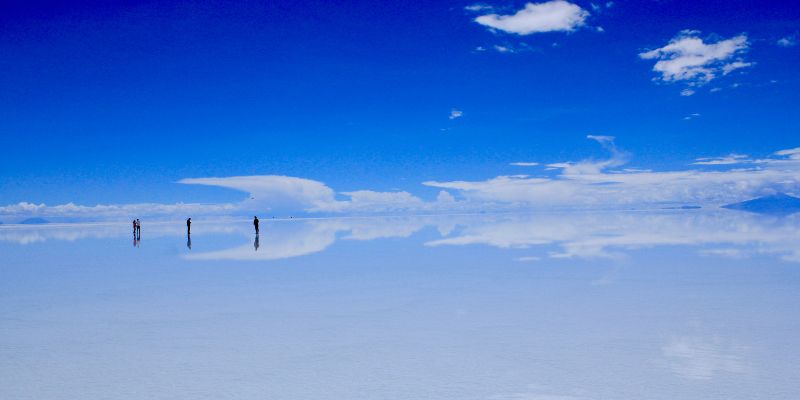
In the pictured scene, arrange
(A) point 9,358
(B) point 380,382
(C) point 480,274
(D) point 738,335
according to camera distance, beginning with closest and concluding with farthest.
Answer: (B) point 380,382 → (A) point 9,358 → (D) point 738,335 → (C) point 480,274

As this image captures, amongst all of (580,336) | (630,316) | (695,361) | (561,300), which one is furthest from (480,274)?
(695,361)

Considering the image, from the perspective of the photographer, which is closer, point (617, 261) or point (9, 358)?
point (9, 358)

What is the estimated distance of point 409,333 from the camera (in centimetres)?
930

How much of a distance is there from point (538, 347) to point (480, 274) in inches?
332

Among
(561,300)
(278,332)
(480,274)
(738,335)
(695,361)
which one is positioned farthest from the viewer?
(480,274)

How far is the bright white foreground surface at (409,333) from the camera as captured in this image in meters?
6.70

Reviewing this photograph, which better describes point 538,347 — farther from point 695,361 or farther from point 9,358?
point 9,358

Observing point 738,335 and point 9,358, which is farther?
point 738,335

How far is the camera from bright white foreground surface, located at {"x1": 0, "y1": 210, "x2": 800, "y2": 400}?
6.70 m

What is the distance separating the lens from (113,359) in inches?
312

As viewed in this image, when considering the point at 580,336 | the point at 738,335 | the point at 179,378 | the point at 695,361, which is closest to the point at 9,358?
the point at 179,378

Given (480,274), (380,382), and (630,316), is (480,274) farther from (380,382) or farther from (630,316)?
(380,382)

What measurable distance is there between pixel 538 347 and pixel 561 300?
161 inches

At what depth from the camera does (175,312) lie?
11.4 metres
